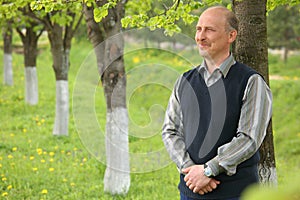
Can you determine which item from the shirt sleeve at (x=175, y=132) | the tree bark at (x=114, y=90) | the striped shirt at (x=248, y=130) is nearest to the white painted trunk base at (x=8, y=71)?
the tree bark at (x=114, y=90)

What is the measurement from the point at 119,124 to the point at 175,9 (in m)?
2.38

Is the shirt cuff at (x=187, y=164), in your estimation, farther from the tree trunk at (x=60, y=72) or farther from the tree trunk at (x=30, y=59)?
the tree trunk at (x=30, y=59)

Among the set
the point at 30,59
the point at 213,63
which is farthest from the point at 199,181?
the point at 30,59

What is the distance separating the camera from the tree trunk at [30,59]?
1422 centimetres

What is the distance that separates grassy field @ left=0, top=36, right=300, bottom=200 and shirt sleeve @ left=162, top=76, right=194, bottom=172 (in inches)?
24.6

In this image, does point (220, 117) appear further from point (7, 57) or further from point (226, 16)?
point (7, 57)

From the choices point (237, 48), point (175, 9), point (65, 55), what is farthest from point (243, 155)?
point (65, 55)

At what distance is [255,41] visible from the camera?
384cm

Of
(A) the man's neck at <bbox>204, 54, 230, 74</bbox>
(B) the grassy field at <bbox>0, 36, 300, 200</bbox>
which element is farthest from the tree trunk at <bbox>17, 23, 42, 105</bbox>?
(A) the man's neck at <bbox>204, 54, 230, 74</bbox>

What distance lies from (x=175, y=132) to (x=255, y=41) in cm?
119

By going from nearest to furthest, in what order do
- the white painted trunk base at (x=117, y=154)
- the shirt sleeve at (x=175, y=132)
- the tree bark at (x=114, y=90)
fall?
the shirt sleeve at (x=175, y=132)
the tree bark at (x=114, y=90)
the white painted trunk base at (x=117, y=154)

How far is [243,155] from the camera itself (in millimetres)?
2785

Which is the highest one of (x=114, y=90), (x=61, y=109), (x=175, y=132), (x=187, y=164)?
(x=175, y=132)

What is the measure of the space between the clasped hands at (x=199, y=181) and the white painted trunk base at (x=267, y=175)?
3.87 feet
